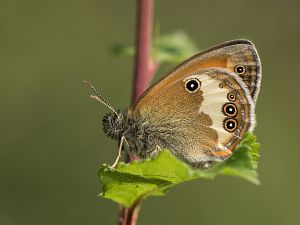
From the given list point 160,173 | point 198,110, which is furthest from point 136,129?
point 160,173

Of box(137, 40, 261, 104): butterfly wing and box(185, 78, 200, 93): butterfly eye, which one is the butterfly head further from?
box(185, 78, 200, 93): butterfly eye

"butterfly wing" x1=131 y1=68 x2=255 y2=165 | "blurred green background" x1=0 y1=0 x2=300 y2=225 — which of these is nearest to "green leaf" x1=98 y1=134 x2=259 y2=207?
"butterfly wing" x1=131 y1=68 x2=255 y2=165

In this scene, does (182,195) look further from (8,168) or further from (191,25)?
(191,25)

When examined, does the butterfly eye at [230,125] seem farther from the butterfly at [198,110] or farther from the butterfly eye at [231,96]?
the butterfly eye at [231,96]

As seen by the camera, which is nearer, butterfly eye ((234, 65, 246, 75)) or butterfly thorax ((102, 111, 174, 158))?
butterfly eye ((234, 65, 246, 75))

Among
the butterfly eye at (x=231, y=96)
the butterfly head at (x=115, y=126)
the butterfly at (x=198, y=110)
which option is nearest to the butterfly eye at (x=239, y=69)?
the butterfly at (x=198, y=110)
